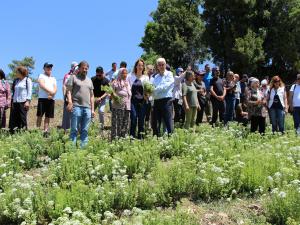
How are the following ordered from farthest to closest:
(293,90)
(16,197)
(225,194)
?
(293,90) → (225,194) → (16,197)

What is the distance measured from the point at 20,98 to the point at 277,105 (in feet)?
20.4

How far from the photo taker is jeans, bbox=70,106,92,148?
10.2 metres

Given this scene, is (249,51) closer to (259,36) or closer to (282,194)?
(259,36)

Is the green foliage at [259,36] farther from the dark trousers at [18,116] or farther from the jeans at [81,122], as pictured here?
the jeans at [81,122]

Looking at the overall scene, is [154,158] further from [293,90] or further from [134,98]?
[293,90]

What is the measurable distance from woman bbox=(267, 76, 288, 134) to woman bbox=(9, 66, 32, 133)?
5.89 meters

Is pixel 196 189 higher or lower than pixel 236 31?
lower

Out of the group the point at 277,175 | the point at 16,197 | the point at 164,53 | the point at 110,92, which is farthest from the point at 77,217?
the point at 164,53

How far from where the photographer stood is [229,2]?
36812 mm

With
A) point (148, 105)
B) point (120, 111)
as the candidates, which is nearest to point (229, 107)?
point (148, 105)

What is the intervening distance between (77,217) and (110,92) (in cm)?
546

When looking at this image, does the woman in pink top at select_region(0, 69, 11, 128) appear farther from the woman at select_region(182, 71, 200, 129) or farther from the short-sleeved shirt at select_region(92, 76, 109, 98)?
the woman at select_region(182, 71, 200, 129)

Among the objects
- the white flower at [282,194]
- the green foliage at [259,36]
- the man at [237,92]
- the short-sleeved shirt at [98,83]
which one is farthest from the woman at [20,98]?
the green foliage at [259,36]

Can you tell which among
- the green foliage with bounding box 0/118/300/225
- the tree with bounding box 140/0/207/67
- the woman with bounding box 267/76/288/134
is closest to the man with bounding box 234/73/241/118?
the woman with bounding box 267/76/288/134
